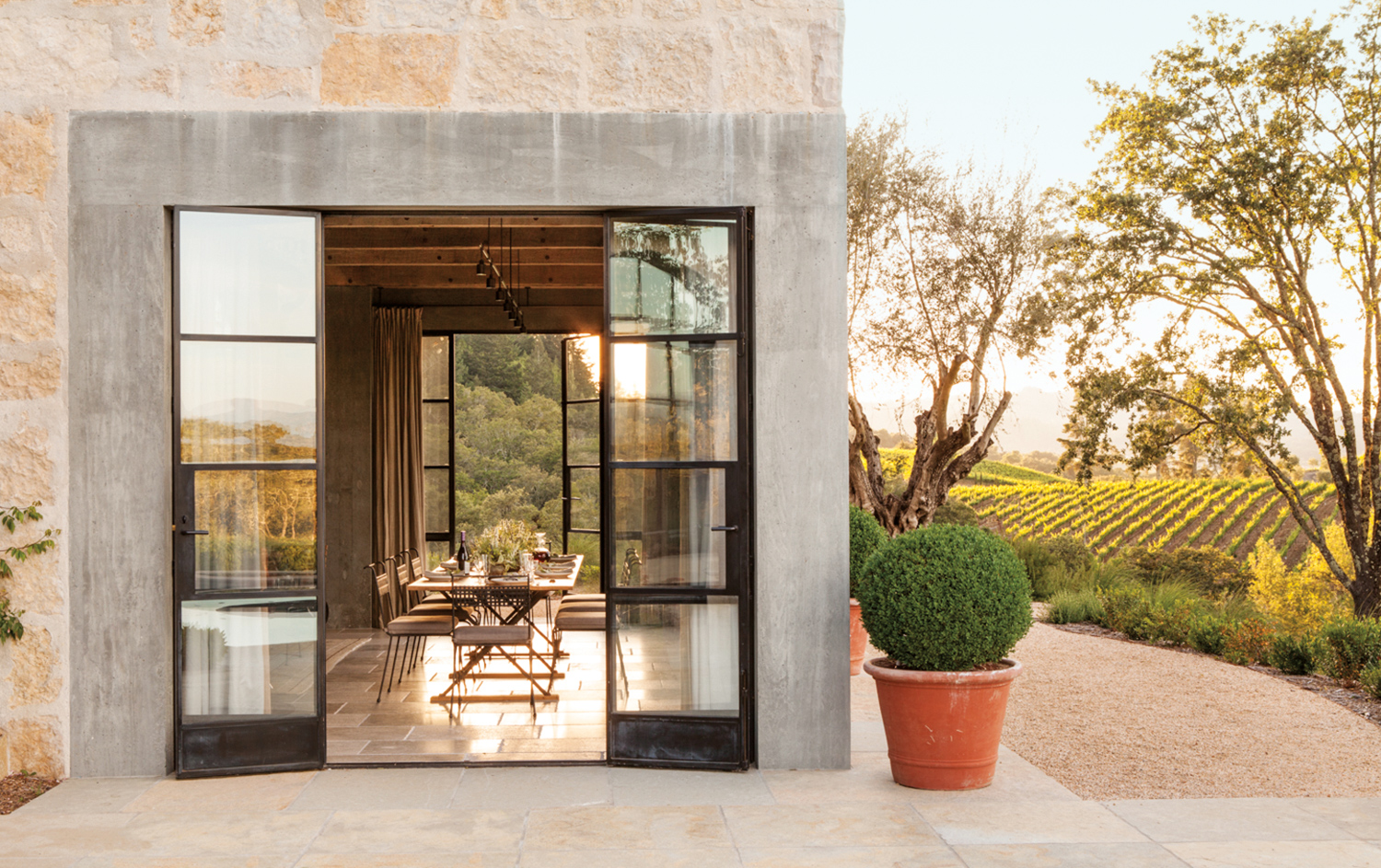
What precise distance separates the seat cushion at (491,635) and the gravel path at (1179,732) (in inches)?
78.1

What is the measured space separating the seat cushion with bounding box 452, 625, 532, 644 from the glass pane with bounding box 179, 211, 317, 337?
81.3 inches

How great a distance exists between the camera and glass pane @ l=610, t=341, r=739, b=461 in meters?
4.91

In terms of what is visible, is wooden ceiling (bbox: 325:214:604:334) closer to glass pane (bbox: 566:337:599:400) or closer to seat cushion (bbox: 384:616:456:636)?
glass pane (bbox: 566:337:599:400)

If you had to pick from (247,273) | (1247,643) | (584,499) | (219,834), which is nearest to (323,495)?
(247,273)

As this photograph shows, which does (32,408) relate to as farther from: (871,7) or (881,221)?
(871,7)

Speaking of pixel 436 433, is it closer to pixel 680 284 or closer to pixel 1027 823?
pixel 680 284

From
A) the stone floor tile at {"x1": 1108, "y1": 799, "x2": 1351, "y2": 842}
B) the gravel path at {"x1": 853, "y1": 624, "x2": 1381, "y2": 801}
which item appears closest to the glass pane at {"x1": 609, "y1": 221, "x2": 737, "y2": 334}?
the gravel path at {"x1": 853, "y1": 624, "x2": 1381, "y2": 801}

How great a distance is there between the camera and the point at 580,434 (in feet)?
36.1

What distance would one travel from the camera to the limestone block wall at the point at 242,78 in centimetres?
469

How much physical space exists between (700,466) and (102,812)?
2.83 metres

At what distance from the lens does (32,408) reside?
469cm

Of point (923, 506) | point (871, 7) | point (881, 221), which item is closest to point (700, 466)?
point (881, 221)

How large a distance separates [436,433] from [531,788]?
6.48 m

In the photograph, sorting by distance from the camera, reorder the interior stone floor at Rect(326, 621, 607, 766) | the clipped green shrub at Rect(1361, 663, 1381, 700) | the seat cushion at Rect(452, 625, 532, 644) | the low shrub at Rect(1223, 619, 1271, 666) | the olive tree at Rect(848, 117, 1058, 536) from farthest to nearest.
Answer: the olive tree at Rect(848, 117, 1058, 536) → the low shrub at Rect(1223, 619, 1271, 666) → the clipped green shrub at Rect(1361, 663, 1381, 700) → the seat cushion at Rect(452, 625, 532, 644) → the interior stone floor at Rect(326, 621, 607, 766)
